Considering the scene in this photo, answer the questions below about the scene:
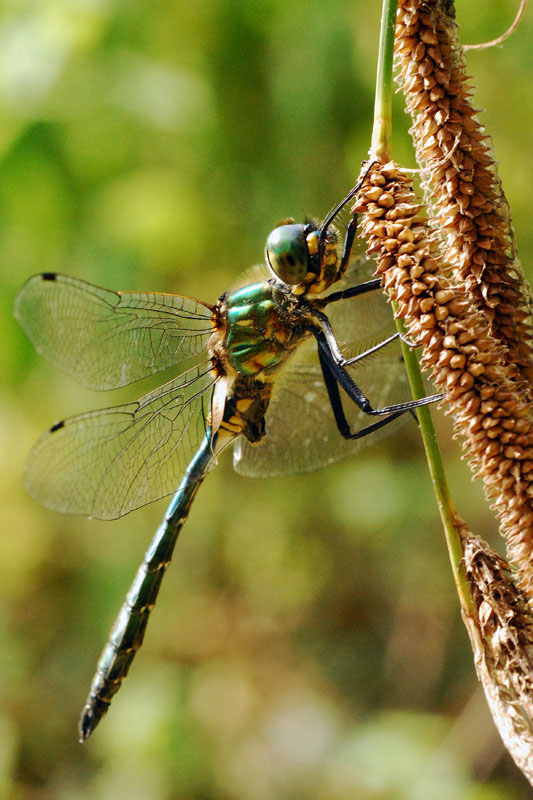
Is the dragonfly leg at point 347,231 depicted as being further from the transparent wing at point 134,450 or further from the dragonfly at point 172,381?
the transparent wing at point 134,450

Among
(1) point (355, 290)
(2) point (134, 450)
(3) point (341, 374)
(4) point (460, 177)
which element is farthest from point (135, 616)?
(4) point (460, 177)

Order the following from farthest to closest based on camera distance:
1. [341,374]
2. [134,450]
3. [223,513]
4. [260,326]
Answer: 1. [223,513]
2. [134,450]
3. [260,326]
4. [341,374]

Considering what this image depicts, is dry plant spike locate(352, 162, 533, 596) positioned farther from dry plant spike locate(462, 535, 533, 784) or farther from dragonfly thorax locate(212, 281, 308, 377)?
dragonfly thorax locate(212, 281, 308, 377)

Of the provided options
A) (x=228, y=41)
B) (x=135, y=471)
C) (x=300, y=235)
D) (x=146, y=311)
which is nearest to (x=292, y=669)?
(x=135, y=471)

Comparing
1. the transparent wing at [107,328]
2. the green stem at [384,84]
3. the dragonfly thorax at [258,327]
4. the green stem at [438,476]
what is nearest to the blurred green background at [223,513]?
the transparent wing at [107,328]

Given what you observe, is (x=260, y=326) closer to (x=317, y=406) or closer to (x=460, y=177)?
(x=317, y=406)

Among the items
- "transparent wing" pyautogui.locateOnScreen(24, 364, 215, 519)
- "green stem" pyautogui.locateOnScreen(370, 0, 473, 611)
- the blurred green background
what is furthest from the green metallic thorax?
the blurred green background
